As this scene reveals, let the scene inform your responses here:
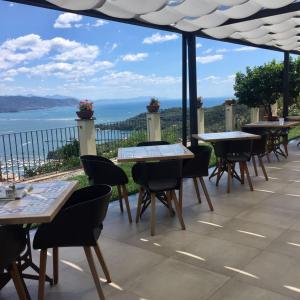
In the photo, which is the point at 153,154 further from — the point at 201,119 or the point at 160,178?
the point at 201,119

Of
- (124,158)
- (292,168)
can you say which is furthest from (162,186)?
(292,168)

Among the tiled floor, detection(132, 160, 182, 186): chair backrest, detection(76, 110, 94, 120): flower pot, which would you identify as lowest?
the tiled floor

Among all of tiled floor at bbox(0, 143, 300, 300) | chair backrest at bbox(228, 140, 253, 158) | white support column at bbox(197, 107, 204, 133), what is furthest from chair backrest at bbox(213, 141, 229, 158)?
white support column at bbox(197, 107, 204, 133)

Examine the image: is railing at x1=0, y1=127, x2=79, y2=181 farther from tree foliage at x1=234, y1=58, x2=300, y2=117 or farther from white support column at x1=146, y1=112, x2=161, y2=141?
tree foliage at x1=234, y1=58, x2=300, y2=117

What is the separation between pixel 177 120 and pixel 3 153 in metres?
5.06

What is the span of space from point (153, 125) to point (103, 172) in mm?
5069

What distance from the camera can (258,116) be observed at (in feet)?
40.5

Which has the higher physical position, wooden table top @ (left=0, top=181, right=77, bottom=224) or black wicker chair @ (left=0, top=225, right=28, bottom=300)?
wooden table top @ (left=0, top=181, right=77, bottom=224)

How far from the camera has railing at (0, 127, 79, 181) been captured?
6742 mm

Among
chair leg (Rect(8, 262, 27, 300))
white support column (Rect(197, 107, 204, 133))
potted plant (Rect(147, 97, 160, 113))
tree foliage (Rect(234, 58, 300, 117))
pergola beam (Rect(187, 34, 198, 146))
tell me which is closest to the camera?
chair leg (Rect(8, 262, 27, 300))

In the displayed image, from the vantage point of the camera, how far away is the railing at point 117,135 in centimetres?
837

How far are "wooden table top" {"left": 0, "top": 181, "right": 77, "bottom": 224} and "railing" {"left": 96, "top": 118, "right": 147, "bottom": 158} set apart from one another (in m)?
5.47

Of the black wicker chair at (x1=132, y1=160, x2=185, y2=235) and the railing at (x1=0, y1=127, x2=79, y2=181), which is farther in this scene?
the railing at (x1=0, y1=127, x2=79, y2=181)

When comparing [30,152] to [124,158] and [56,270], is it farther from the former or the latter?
[56,270]
